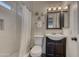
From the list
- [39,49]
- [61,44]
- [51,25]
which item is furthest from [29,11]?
[61,44]

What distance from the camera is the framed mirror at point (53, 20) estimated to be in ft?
9.24

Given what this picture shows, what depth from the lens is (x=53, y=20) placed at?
9.53 feet

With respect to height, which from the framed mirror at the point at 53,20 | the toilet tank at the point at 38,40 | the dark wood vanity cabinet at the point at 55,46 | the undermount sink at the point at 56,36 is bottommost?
the dark wood vanity cabinet at the point at 55,46

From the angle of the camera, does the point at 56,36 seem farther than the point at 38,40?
Yes

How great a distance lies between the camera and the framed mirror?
2817 millimetres

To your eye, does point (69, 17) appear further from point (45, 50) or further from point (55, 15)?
Answer: point (45, 50)

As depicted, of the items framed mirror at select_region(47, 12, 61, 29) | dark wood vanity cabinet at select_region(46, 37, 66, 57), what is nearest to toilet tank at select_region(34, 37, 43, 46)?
dark wood vanity cabinet at select_region(46, 37, 66, 57)

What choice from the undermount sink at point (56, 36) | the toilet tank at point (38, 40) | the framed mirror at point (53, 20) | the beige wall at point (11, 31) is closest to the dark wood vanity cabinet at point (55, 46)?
the undermount sink at point (56, 36)

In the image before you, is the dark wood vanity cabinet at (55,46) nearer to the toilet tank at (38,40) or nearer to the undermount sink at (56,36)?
the undermount sink at (56,36)

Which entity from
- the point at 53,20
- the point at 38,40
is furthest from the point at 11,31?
the point at 53,20

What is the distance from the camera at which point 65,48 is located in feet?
8.75

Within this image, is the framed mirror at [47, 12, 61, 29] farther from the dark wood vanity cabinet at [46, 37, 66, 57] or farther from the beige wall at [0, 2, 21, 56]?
the beige wall at [0, 2, 21, 56]

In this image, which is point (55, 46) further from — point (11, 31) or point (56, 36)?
point (11, 31)

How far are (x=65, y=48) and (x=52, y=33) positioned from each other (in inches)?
18.5
